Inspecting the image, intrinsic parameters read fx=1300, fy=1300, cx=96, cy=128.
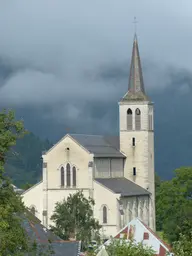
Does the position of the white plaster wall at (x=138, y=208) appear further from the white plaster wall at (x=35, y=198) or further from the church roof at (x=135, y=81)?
the church roof at (x=135, y=81)

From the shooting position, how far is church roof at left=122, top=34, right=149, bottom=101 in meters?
120

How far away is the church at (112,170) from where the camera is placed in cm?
10912

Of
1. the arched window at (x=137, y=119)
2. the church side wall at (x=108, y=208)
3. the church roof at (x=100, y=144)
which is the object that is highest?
the arched window at (x=137, y=119)

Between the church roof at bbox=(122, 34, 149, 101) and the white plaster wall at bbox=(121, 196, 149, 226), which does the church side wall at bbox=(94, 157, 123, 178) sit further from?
the church roof at bbox=(122, 34, 149, 101)

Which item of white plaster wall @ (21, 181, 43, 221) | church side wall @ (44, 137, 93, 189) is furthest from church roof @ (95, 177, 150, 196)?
white plaster wall @ (21, 181, 43, 221)

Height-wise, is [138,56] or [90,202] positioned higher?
[138,56]

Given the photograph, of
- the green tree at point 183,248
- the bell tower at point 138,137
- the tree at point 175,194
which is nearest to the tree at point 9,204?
the green tree at point 183,248

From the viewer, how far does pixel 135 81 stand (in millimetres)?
122000

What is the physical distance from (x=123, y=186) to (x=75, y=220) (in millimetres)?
22374

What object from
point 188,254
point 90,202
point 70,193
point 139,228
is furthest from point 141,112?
point 188,254

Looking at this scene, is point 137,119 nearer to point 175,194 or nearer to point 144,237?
point 175,194

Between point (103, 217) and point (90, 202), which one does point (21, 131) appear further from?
point (103, 217)

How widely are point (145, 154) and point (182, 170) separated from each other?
19.6 ft

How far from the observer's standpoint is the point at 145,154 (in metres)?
119
